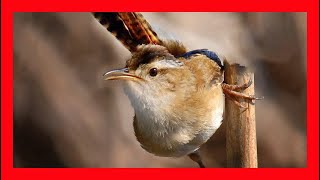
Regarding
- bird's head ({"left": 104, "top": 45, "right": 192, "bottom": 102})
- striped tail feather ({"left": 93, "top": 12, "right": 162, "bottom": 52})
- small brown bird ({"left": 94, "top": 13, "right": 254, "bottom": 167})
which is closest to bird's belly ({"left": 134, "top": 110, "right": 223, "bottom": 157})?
small brown bird ({"left": 94, "top": 13, "right": 254, "bottom": 167})

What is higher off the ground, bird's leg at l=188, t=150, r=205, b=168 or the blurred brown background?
the blurred brown background

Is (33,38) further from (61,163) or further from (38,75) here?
(61,163)

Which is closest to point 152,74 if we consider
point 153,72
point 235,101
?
point 153,72

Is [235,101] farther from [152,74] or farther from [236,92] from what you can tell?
[152,74]

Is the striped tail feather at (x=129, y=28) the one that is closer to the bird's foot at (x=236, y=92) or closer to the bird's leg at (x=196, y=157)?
the bird's foot at (x=236, y=92)

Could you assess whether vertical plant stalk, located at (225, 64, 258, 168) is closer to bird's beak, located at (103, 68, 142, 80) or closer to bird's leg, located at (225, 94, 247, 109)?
bird's leg, located at (225, 94, 247, 109)

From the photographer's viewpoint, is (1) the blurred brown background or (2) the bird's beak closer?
(2) the bird's beak

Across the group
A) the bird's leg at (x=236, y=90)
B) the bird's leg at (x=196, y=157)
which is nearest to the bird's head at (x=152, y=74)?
the bird's leg at (x=236, y=90)
